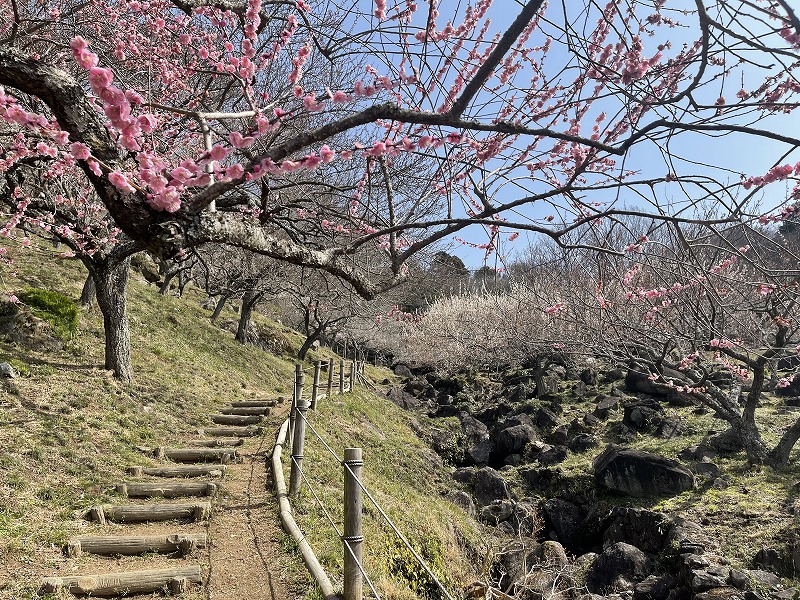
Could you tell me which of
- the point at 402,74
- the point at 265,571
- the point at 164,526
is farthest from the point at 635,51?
the point at 164,526

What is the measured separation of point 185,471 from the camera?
816cm

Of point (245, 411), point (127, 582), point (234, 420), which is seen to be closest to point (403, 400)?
point (245, 411)

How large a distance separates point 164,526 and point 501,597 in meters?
5.05

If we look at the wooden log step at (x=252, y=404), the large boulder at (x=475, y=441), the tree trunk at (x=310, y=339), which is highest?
the tree trunk at (x=310, y=339)

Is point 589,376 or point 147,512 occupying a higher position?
point 589,376

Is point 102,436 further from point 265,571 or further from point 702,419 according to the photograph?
point 702,419

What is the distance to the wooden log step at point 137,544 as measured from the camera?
5453mm

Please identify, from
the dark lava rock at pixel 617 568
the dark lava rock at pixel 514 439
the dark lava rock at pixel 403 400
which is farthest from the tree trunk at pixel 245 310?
the dark lava rock at pixel 617 568

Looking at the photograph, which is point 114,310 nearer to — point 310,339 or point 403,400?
point 310,339

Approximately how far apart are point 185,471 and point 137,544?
266 cm

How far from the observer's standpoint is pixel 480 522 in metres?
12.4

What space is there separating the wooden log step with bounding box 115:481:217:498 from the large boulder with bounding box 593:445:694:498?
9990mm

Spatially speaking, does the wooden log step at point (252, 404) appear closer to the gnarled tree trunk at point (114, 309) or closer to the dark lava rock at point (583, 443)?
the gnarled tree trunk at point (114, 309)

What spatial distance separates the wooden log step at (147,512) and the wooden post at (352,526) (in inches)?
118
